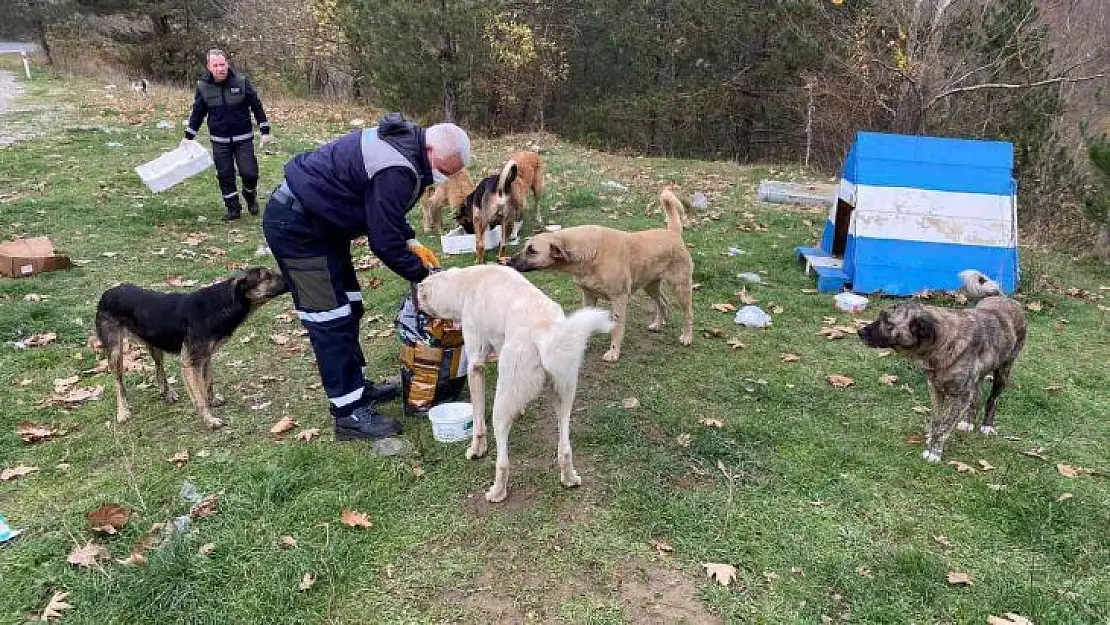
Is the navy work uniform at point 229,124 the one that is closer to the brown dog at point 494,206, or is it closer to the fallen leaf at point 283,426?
the brown dog at point 494,206

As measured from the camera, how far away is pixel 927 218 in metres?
7.56

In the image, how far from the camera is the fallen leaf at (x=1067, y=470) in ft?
14.4

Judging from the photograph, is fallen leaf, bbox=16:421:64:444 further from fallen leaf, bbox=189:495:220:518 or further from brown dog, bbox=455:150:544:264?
brown dog, bbox=455:150:544:264

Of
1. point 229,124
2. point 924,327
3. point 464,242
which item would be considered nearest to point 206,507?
point 924,327

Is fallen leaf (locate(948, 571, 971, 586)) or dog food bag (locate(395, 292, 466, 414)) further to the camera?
dog food bag (locate(395, 292, 466, 414))

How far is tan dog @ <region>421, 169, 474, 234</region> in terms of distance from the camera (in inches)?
360

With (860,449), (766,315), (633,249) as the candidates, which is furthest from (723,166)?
(860,449)

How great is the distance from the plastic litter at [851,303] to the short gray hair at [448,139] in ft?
15.7

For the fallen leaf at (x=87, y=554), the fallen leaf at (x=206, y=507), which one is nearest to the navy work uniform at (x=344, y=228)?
the fallen leaf at (x=206, y=507)

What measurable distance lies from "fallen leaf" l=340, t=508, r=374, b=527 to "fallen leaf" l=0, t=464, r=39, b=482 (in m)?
2.22

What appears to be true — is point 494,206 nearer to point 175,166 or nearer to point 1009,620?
→ point 175,166

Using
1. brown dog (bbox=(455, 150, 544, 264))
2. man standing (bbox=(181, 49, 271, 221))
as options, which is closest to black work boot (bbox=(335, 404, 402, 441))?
brown dog (bbox=(455, 150, 544, 264))

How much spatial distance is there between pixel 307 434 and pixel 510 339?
6.29 feet

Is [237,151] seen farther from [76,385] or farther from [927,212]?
[927,212]
